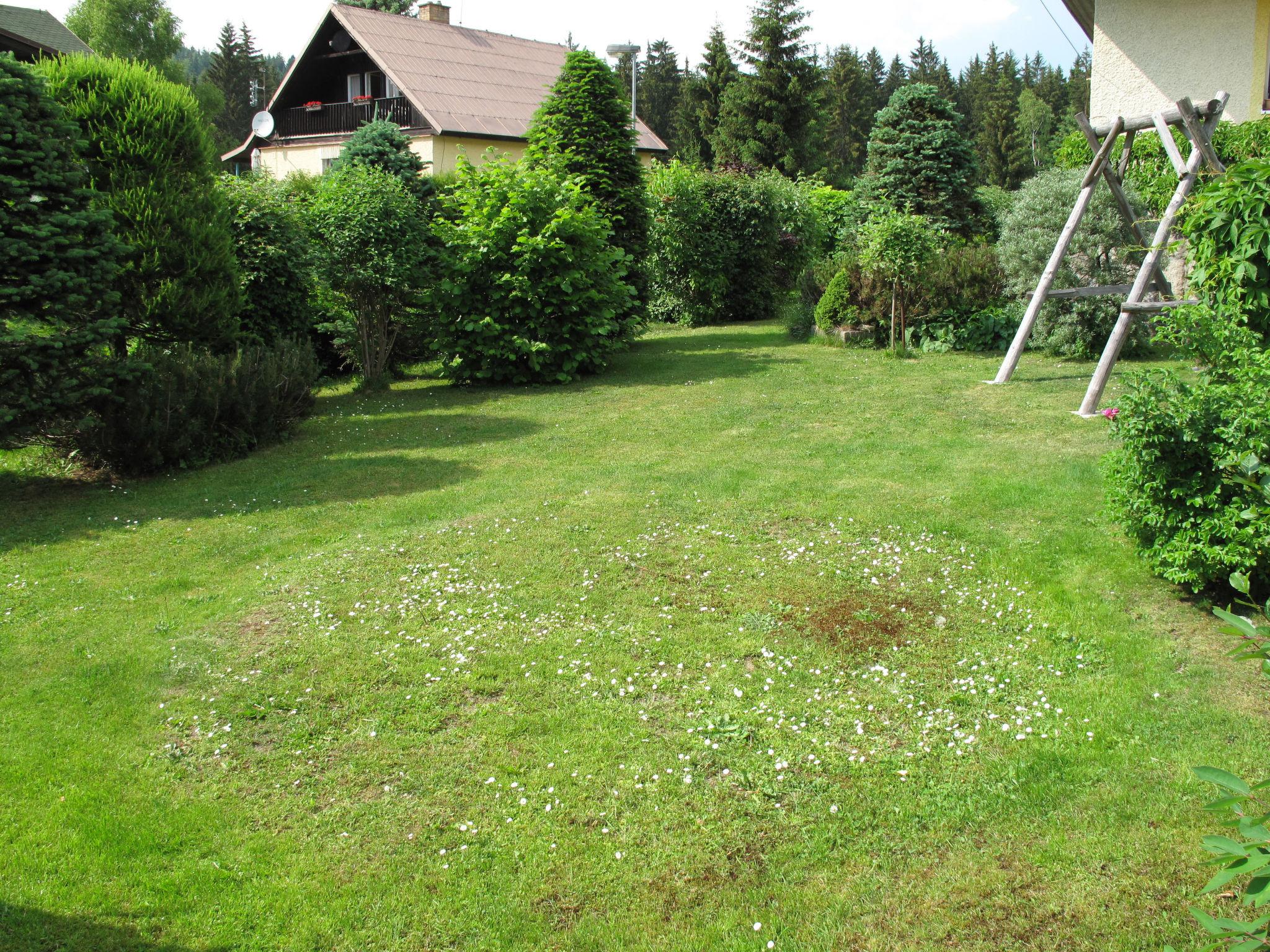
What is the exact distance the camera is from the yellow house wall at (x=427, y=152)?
2867cm

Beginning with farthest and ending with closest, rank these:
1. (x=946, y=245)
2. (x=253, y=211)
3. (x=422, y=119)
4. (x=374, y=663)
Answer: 1. (x=422, y=119)
2. (x=946, y=245)
3. (x=253, y=211)
4. (x=374, y=663)

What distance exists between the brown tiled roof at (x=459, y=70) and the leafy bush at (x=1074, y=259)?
58.0ft

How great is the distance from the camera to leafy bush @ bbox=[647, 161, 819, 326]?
61.2 feet

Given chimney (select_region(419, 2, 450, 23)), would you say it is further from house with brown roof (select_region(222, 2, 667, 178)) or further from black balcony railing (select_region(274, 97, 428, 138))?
black balcony railing (select_region(274, 97, 428, 138))

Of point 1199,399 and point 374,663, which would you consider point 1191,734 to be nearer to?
point 1199,399

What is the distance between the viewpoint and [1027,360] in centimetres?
1303

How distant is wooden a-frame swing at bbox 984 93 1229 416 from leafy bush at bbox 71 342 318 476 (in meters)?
8.52

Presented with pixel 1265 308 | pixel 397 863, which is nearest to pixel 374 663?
pixel 397 863

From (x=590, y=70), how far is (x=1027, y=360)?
323 inches

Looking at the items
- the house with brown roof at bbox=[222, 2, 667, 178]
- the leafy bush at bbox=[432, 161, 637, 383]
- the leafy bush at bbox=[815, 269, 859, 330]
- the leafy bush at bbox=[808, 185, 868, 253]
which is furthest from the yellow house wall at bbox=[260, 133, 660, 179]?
the leafy bush at bbox=[432, 161, 637, 383]

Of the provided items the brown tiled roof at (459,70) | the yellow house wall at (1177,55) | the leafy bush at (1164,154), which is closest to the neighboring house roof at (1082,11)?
the yellow house wall at (1177,55)

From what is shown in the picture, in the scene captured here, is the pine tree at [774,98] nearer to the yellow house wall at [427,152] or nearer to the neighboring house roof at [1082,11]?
the yellow house wall at [427,152]

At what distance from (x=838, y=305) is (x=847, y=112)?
50.8 meters

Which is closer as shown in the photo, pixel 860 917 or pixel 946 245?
pixel 860 917
